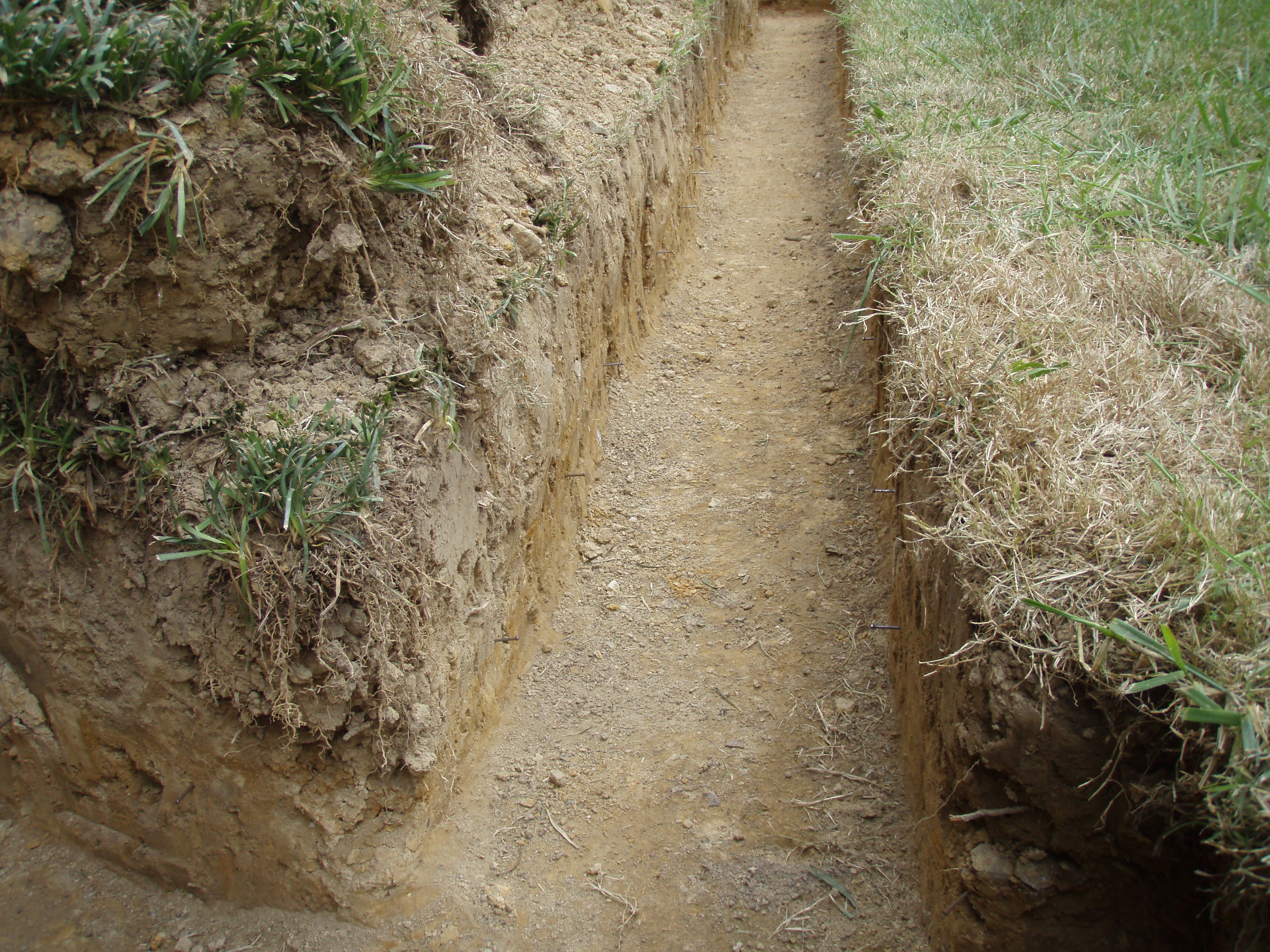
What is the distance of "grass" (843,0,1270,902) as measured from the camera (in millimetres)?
1729

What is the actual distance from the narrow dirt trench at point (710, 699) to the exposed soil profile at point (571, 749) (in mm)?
12

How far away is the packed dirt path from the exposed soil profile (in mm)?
11

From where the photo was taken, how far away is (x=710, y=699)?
3.02 meters

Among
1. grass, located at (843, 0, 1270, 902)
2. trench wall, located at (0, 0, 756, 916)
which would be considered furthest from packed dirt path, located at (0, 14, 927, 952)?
grass, located at (843, 0, 1270, 902)

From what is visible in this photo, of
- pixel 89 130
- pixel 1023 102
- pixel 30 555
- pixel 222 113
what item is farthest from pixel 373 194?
pixel 1023 102

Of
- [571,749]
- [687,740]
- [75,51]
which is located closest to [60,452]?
[75,51]

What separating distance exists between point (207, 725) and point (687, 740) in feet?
5.06

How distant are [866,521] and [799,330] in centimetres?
161

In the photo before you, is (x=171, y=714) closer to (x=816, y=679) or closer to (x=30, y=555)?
(x=30, y=555)

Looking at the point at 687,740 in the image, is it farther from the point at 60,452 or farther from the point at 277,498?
the point at 60,452

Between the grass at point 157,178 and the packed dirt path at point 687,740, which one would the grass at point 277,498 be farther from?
the packed dirt path at point 687,740

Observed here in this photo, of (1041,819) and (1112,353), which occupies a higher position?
(1112,353)

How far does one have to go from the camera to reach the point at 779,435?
4156mm

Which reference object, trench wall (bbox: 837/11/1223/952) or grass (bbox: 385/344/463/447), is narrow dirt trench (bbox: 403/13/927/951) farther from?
grass (bbox: 385/344/463/447)
